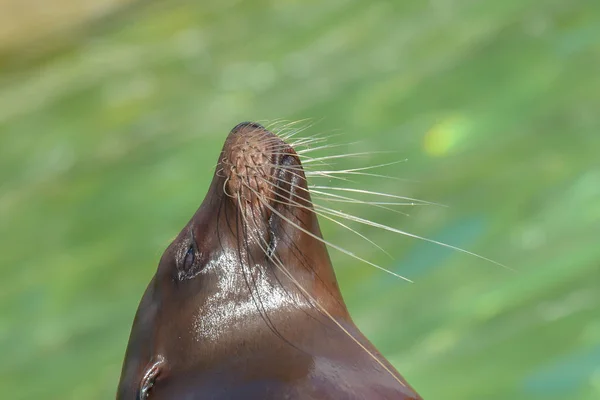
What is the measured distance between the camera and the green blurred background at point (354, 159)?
564 cm

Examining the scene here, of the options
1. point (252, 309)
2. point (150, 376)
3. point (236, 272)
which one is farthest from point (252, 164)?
point (150, 376)

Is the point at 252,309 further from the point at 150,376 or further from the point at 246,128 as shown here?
the point at 246,128

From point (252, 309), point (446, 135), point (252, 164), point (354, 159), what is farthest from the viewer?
point (446, 135)

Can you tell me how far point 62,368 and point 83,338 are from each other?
0.75 ft

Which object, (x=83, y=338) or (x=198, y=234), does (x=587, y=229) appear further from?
(x=198, y=234)

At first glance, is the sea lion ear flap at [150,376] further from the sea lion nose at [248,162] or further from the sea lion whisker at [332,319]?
the sea lion nose at [248,162]

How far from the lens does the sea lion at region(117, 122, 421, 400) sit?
274 centimetres

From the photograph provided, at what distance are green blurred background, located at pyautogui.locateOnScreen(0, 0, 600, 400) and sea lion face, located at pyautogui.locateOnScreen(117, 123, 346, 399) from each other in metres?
2.41

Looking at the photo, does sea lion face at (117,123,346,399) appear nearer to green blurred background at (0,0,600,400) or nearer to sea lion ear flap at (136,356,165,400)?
sea lion ear flap at (136,356,165,400)

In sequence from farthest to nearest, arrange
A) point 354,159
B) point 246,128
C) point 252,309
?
point 354,159, point 246,128, point 252,309

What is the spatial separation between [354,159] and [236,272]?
4.03 meters

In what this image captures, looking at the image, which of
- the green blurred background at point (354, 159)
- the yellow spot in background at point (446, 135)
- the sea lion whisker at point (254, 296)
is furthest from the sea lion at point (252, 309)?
the yellow spot in background at point (446, 135)

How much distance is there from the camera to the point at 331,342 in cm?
286

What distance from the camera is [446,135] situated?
712 centimetres
